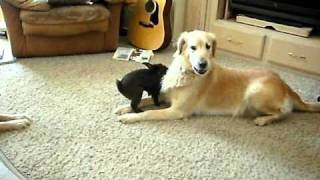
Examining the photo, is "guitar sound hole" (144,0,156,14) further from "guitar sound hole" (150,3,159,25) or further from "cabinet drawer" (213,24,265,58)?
"cabinet drawer" (213,24,265,58)

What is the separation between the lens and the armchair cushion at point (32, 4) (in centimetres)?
285

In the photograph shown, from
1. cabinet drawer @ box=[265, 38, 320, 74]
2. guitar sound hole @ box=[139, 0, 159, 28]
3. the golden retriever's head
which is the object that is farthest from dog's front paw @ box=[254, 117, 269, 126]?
A: guitar sound hole @ box=[139, 0, 159, 28]

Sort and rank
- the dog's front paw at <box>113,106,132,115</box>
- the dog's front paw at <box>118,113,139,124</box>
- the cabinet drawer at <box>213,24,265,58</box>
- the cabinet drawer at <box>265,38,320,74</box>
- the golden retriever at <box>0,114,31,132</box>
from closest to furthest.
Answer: the golden retriever at <box>0,114,31,132</box>
the dog's front paw at <box>118,113,139,124</box>
the dog's front paw at <box>113,106,132,115</box>
the cabinet drawer at <box>265,38,320,74</box>
the cabinet drawer at <box>213,24,265,58</box>

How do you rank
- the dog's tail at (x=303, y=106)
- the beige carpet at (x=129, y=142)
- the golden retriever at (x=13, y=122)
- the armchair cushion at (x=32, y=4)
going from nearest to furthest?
1. the beige carpet at (x=129, y=142)
2. the golden retriever at (x=13, y=122)
3. the dog's tail at (x=303, y=106)
4. the armchair cushion at (x=32, y=4)

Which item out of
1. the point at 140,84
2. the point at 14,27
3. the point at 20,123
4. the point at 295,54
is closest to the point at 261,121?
the point at 140,84

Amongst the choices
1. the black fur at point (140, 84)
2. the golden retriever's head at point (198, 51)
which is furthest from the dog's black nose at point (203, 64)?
the black fur at point (140, 84)

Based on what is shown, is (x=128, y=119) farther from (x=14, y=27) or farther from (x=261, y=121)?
(x=14, y=27)

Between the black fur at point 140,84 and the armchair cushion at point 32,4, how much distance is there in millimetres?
1048

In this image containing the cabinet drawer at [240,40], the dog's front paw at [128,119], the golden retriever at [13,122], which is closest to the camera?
the golden retriever at [13,122]

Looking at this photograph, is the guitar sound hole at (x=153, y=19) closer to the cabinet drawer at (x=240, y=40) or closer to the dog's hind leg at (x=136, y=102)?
the cabinet drawer at (x=240, y=40)

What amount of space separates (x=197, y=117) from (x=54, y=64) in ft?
4.32

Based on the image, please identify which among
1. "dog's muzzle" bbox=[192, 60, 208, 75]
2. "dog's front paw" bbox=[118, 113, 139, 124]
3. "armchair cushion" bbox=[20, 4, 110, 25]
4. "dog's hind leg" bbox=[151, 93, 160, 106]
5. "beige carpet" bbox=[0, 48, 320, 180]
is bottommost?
"beige carpet" bbox=[0, 48, 320, 180]

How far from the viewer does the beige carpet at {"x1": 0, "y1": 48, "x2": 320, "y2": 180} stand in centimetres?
181

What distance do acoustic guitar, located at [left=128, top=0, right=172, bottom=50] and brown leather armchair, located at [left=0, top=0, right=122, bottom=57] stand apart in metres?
0.27
